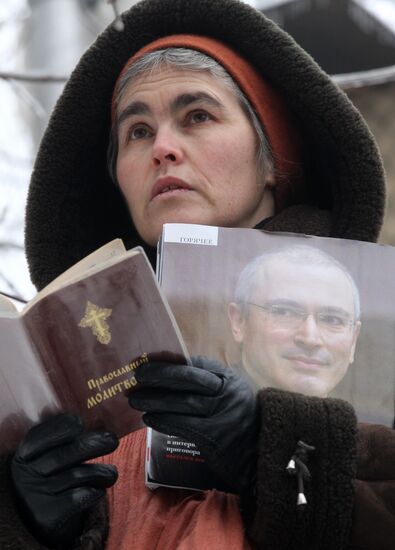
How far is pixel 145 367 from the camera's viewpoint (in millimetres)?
1371

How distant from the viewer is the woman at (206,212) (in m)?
1.36

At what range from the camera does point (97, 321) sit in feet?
4.44

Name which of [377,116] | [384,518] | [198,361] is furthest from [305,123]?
[377,116]

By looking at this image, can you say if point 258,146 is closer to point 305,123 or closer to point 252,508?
point 305,123

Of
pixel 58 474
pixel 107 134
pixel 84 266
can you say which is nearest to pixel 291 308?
pixel 84 266

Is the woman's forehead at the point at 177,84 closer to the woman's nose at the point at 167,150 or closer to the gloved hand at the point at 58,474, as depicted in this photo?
the woman's nose at the point at 167,150

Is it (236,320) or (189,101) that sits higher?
(189,101)

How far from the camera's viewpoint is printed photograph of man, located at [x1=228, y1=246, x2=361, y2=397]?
4.92ft

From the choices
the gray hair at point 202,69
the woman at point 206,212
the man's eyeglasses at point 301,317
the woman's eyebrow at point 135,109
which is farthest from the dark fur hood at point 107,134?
the man's eyeglasses at point 301,317

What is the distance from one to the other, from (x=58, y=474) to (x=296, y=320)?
45cm

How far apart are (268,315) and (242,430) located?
23 cm

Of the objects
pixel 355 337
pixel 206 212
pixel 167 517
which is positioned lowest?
pixel 167 517

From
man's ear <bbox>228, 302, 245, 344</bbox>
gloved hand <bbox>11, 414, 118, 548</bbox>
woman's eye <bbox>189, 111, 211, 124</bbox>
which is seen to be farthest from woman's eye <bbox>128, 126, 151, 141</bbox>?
gloved hand <bbox>11, 414, 118, 548</bbox>

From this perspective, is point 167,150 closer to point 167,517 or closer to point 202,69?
point 202,69
